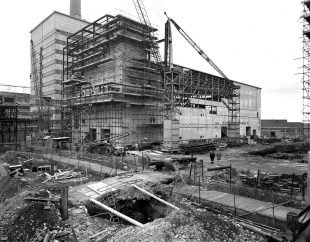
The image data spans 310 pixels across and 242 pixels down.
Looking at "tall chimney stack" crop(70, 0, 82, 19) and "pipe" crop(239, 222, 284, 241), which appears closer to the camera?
"pipe" crop(239, 222, 284, 241)

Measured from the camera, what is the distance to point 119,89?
103 feet

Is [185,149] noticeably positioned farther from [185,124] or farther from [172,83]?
[172,83]

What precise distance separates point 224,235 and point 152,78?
30468 mm

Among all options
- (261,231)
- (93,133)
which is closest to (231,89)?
(93,133)

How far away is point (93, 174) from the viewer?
17500 mm

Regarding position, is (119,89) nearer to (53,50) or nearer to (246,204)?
(246,204)

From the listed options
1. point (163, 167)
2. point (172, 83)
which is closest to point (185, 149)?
point (172, 83)

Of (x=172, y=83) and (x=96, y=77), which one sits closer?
(x=172, y=83)

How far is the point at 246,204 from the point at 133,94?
979 inches

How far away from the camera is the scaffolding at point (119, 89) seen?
31938 mm

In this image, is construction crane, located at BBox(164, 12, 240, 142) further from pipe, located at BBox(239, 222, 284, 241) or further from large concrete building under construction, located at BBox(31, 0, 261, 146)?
pipe, located at BBox(239, 222, 284, 241)

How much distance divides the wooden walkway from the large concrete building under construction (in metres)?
18.8

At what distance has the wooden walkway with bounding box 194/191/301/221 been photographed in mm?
8445

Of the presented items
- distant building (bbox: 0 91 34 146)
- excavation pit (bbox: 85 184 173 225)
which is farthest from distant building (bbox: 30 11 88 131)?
excavation pit (bbox: 85 184 173 225)
